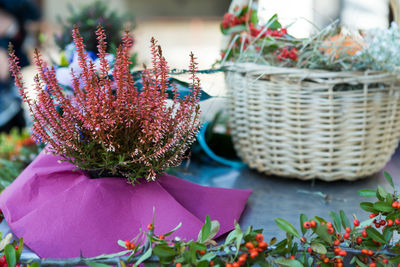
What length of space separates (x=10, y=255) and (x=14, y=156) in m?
0.71

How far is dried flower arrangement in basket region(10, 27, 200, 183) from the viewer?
1.64 feet

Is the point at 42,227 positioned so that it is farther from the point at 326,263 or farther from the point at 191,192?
the point at 326,263

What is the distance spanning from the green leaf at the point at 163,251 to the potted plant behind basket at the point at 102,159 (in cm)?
10

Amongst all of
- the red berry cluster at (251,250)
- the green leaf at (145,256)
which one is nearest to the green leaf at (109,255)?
the green leaf at (145,256)

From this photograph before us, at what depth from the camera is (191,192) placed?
0.64 meters

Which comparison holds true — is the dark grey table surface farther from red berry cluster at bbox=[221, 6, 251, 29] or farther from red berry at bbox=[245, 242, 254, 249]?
red berry cluster at bbox=[221, 6, 251, 29]

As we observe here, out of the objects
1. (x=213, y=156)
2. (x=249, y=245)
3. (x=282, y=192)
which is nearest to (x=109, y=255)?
(x=249, y=245)

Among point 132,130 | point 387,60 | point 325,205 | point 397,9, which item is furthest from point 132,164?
point 397,9

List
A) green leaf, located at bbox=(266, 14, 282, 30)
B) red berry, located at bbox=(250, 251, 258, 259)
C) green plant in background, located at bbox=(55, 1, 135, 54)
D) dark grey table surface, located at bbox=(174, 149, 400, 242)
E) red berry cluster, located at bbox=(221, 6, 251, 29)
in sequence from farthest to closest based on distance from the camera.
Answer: green plant in background, located at bbox=(55, 1, 135, 54) < red berry cluster, located at bbox=(221, 6, 251, 29) < green leaf, located at bbox=(266, 14, 282, 30) < dark grey table surface, located at bbox=(174, 149, 400, 242) < red berry, located at bbox=(250, 251, 258, 259)

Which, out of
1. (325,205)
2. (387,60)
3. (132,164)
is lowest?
(325,205)

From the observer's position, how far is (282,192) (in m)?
0.80

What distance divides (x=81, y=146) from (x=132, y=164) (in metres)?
0.08

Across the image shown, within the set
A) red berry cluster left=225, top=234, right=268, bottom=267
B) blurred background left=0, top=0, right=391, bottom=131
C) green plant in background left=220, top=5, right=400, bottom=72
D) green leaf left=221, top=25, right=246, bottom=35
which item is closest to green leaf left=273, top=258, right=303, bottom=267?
red berry cluster left=225, top=234, right=268, bottom=267

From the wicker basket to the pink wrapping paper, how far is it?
0.75 ft
